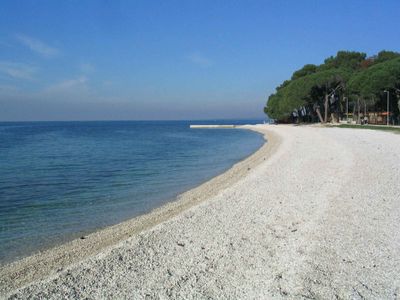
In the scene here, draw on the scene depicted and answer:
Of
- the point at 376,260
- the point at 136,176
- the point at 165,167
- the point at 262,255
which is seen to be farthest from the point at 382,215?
the point at 165,167

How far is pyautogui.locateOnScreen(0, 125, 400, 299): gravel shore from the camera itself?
5.77m

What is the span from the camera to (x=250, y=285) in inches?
229

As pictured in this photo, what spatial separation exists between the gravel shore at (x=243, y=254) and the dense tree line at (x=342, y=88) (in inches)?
1688

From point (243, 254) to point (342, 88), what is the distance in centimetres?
6439

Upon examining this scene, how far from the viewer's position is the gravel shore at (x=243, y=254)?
5.77m

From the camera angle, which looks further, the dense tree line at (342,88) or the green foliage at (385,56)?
the green foliage at (385,56)

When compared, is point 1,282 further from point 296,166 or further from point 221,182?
point 296,166

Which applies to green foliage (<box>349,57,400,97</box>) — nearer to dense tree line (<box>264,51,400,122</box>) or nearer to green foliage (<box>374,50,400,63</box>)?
dense tree line (<box>264,51,400,122</box>)

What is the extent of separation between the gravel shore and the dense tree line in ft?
141

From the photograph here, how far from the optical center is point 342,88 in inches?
2618

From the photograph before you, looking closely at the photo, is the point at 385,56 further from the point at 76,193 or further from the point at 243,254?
the point at 243,254

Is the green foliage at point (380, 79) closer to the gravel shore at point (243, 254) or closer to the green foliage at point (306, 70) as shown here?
the green foliage at point (306, 70)

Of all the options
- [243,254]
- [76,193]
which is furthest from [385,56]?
[243,254]

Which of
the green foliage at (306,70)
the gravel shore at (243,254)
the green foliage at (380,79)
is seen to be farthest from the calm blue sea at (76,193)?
the green foliage at (306,70)
